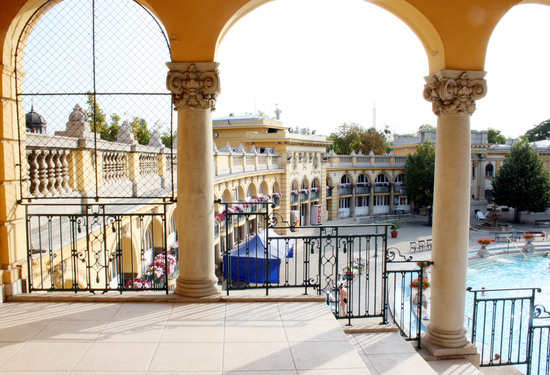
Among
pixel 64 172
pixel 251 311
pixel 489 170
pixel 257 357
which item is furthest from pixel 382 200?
pixel 257 357

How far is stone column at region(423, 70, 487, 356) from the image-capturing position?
18.0 ft

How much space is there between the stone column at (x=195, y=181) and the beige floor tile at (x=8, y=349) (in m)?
1.84

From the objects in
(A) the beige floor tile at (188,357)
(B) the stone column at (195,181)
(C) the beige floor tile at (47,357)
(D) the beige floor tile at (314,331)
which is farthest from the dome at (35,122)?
(D) the beige floor tile at (314,331)

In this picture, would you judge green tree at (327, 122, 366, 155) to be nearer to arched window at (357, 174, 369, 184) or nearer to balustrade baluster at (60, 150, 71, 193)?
arched window at (357, 174, 369, 184)

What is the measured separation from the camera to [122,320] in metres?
4.63

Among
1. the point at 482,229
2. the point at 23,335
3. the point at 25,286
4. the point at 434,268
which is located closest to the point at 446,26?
the point at 434,268

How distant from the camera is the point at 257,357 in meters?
3.83

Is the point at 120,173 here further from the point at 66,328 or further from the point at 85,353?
the point at 85,353

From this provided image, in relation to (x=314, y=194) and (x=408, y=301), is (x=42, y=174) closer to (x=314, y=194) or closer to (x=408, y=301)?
(x=408, y=301)

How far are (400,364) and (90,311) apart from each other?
12.5ft

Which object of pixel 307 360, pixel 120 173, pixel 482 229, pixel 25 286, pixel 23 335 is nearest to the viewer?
pixel 307 360

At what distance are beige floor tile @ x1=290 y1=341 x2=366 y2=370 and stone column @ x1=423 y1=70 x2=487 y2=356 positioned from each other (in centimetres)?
222

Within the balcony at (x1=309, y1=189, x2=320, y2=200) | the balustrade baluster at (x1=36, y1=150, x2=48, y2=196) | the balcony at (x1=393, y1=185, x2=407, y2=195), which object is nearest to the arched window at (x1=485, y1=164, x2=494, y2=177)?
the balcony at (x1=393, y1=185, x2=407, y2=195)

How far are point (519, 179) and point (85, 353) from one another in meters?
40.4
